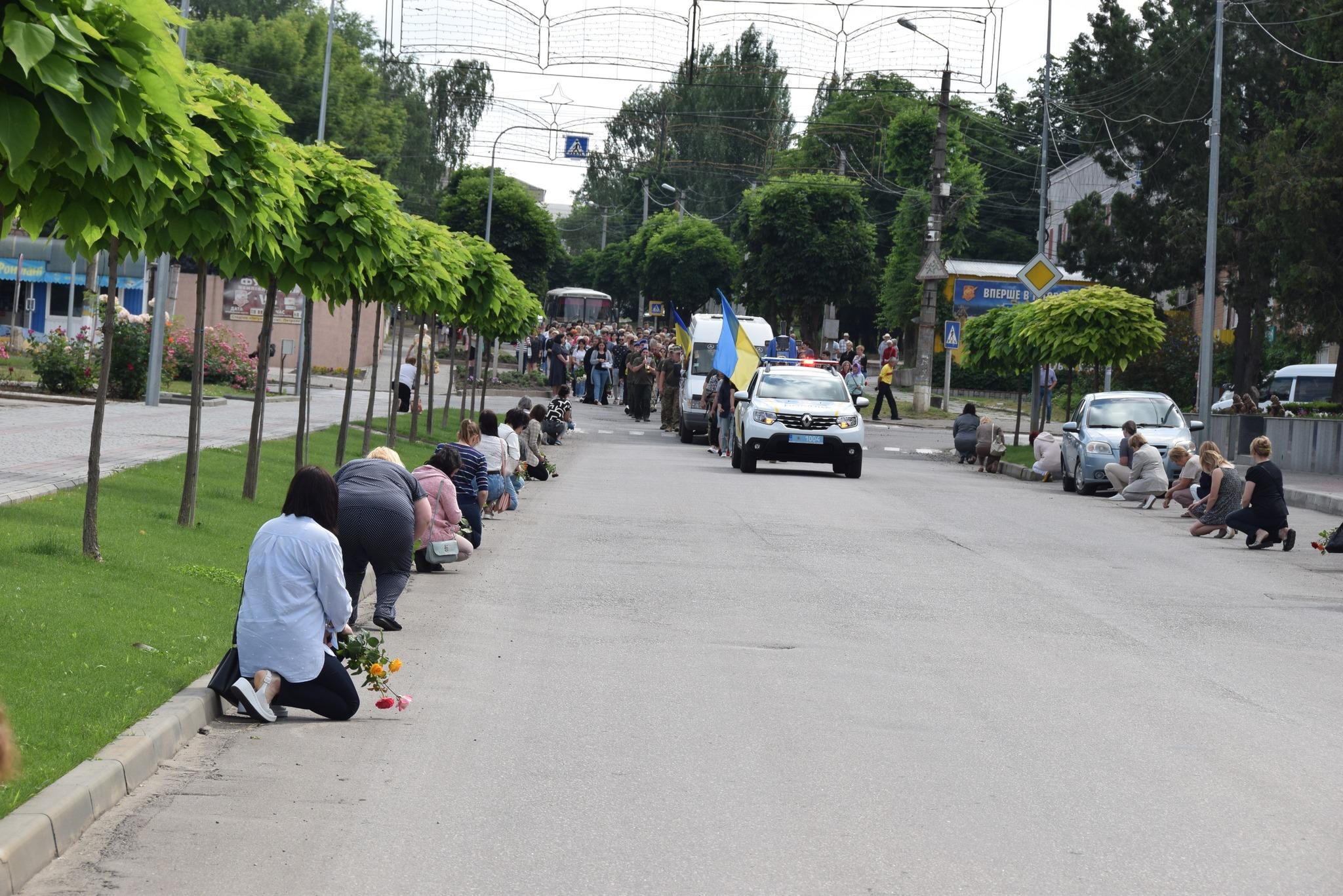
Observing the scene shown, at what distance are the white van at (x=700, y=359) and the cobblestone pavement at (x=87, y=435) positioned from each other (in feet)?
25.8

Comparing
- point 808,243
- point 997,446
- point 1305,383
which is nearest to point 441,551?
point 997,446

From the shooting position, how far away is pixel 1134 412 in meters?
29.1

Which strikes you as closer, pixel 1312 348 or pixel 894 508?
pixel 894 508

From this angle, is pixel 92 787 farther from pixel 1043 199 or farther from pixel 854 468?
A: pixel 1043 199

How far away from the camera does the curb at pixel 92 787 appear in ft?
18.3

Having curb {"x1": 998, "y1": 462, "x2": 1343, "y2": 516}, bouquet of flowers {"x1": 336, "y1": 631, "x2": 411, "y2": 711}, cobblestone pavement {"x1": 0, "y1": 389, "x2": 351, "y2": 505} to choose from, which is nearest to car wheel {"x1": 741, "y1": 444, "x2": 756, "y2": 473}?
cobblestone pavement {"x1": 0, "y1": 389, "x2": 351, "y2": 505}

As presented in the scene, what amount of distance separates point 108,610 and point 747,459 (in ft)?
64.0

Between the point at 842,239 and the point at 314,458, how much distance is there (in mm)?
49068

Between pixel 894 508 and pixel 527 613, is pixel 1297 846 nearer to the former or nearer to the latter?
pixel 527 613

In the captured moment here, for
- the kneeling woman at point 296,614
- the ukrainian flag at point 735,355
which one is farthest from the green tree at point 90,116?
the ukrainian flag at point 735,355

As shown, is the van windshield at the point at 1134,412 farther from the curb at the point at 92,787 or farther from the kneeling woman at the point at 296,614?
the curb at the point at 92,787

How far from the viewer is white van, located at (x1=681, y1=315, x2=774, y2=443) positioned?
3928cm

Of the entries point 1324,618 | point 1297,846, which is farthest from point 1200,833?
point 1324,618

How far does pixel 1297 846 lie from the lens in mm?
6543
